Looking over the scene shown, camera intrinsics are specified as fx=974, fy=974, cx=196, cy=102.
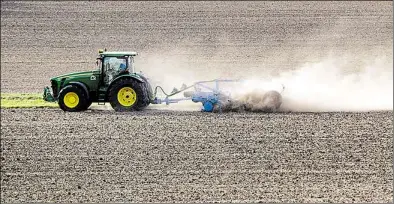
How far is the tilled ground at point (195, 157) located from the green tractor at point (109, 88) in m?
0.36

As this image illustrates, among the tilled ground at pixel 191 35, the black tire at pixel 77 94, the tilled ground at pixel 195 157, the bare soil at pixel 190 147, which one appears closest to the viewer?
the tilled ground at pixel 195 157

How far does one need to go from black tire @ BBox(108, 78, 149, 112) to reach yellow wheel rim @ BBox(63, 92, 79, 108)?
34.3 inches

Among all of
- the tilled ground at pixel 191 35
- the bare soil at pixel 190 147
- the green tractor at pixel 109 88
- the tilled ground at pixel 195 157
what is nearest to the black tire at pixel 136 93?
the green tractor at pixel 109 88

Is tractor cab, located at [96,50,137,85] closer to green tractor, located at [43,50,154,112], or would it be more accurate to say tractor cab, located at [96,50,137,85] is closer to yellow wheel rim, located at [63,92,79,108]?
green tractor, located at [43,50,154,112]

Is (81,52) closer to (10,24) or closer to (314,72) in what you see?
(10,24)

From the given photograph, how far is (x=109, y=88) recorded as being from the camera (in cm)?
2292

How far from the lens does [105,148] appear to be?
19.0 m

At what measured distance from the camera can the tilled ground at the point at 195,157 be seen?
15938 mm

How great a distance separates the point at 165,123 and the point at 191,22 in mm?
21716

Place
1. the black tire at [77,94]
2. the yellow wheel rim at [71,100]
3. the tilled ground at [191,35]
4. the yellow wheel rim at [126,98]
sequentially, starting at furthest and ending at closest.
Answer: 1. the tilled ground at [191,35]
2. the yellow wheel rim at [71,100]
3. the black tire at [77,94]
4. the yellow wheel rim at [126,98]

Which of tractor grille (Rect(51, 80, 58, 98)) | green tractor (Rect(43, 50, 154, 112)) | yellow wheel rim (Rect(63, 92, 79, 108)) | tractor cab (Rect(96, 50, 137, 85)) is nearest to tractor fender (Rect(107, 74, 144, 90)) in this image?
green tractor (Rect(43, 50, 154, 112))

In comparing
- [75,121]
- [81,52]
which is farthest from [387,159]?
[81,52]

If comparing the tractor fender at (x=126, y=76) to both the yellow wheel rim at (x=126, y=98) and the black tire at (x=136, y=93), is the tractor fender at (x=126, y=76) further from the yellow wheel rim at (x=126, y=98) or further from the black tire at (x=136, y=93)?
the yellow wheel rim at (x=126, y=98)

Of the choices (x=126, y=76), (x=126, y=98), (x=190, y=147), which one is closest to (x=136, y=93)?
(x=126, y=98)
